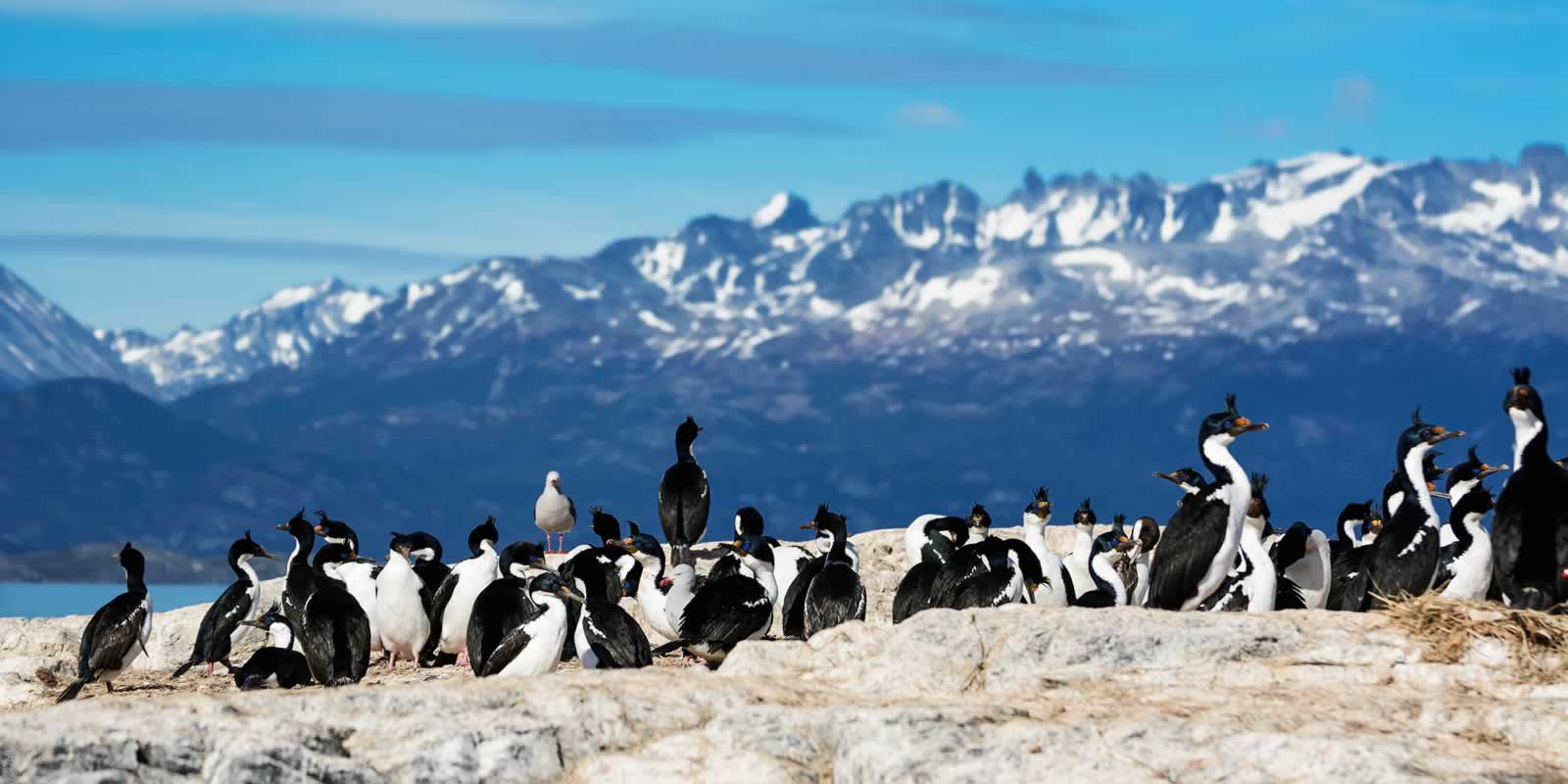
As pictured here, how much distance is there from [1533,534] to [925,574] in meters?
8.22

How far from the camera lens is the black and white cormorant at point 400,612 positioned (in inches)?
939

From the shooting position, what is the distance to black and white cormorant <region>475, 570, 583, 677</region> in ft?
63.0

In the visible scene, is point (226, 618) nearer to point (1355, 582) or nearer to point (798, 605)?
point (798, 605)

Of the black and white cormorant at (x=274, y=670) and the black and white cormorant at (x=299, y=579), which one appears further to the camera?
the black and white cormorant at (x=299, y=579)

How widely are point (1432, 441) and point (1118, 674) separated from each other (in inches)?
268

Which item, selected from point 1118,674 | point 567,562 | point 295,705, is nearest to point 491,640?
point 567,562

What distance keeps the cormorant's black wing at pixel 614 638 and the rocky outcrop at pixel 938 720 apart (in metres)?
4.02

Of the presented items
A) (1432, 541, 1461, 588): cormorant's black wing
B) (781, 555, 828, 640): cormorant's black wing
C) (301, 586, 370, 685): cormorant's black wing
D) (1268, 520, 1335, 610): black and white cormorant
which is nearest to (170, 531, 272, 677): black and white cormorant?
(301, 586, 370, 685): cormorant's black wing

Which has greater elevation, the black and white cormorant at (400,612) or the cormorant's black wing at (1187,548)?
the cormorant's black wing at (1187,548)

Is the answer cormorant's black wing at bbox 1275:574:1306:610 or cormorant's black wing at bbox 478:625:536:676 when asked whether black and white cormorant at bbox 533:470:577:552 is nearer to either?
cormorant's black wing at bbox 1275:574:1306:610

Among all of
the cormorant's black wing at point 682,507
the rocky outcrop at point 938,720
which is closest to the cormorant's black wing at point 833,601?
the rocky outcrop at point 938,720

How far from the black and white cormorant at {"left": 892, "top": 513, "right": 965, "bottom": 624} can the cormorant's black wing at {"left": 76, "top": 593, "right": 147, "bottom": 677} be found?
8813mm

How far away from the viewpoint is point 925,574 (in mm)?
24062

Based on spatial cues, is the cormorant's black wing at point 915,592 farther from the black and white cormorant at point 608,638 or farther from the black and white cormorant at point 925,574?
the black and white cormorant at point 608,638
